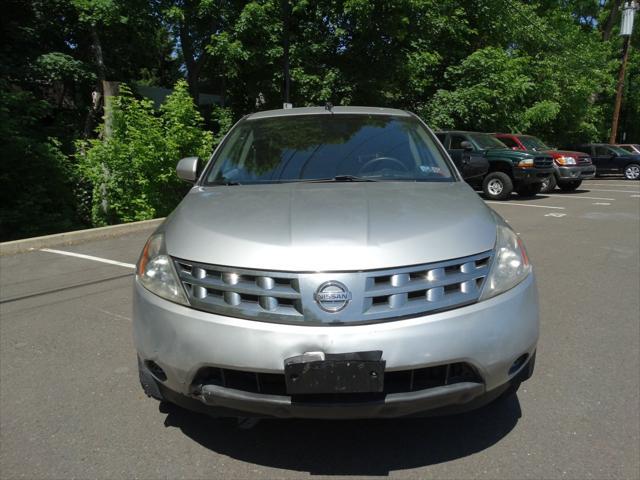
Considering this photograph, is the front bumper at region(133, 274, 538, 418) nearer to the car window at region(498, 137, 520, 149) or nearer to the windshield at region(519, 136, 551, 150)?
the car window at region(498, 137, 520, 149)

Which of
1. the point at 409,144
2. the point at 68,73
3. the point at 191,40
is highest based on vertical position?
the point at 191,40

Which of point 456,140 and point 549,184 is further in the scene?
point 549,184

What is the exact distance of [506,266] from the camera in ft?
7.48

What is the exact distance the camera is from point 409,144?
11.5ft

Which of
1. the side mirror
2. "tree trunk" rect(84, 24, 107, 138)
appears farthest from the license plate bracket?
"tree trunk" rect(84, 24, 107, 138)

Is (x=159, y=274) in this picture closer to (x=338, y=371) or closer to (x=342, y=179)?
(x=338, y=371)

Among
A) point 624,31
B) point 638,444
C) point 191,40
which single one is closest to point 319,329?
point 638,444

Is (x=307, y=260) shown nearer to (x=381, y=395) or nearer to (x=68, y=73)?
(x=381, y=395)

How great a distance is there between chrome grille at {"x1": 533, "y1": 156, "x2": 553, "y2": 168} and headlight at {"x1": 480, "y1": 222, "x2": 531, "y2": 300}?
12.2 metres

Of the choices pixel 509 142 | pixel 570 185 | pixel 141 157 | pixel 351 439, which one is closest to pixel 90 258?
pixel 141 157

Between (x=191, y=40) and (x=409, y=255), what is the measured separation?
50.6 feet

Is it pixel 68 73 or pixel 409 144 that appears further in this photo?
pixel 68 73

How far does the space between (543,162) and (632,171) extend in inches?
428

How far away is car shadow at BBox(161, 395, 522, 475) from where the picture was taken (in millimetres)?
2355
